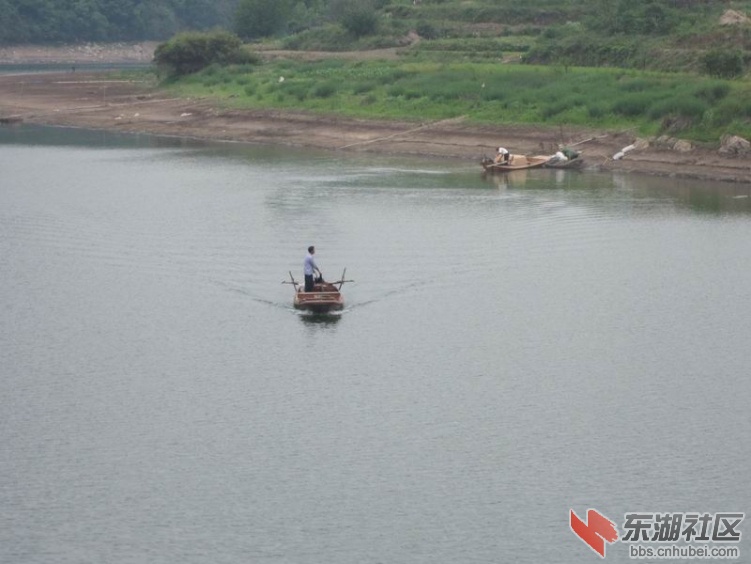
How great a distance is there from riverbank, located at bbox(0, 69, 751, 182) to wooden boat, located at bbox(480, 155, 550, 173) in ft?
5.97

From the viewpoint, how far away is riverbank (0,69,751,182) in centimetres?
5159

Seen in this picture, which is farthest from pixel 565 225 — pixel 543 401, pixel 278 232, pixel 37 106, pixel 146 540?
pixel 37 106

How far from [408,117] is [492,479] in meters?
43.1

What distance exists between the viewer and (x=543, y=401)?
24344 mm

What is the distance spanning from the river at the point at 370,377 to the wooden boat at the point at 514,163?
6543mm

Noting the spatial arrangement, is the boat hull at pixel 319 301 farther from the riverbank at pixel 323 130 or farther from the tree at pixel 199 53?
the tree at pixel 199 53

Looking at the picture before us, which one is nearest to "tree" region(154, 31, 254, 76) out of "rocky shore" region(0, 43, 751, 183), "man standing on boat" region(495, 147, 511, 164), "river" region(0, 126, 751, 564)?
"rocky shore" region(0, 43, 751, 183)

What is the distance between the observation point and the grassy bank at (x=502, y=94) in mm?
52906

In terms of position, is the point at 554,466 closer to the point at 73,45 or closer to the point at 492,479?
the point at 492,479

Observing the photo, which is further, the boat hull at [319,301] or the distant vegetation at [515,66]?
the distant vegetation at [515,66]

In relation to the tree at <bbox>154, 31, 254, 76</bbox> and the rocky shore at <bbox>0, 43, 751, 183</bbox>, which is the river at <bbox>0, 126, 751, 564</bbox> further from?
the tree at <bbox>154, 31, 254, 76</bbox>

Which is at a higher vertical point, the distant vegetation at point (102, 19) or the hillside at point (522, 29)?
the hillside at point (522, 29)

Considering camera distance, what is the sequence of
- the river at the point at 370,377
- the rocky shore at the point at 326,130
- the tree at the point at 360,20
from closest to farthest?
the river at the point at 370,377 → the rocky shore at the point at 326,130 → the tree at the point at 360,20

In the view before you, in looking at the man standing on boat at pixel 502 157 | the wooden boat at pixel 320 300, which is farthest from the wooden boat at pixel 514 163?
the wooden boat at pixel 320 300
